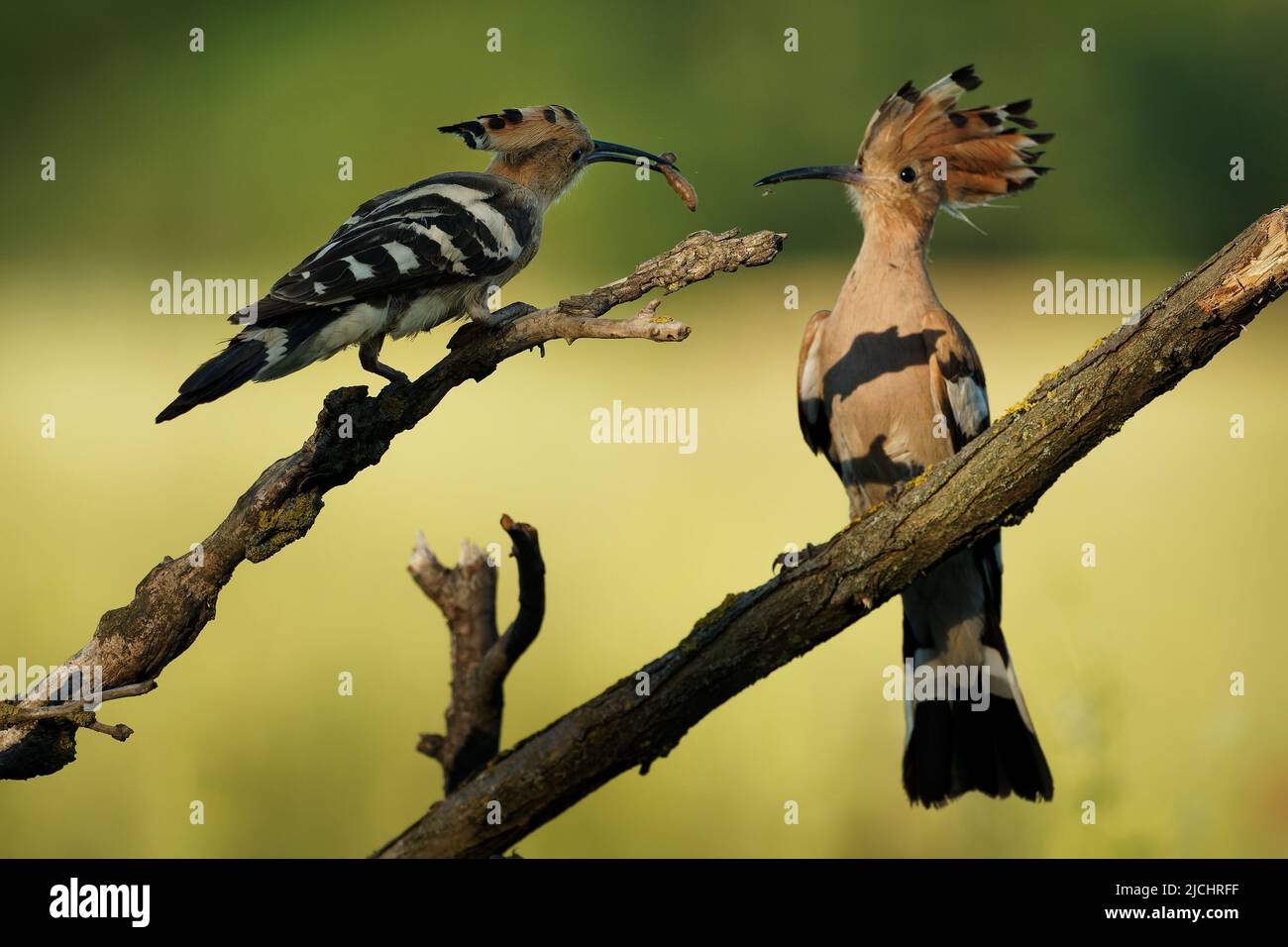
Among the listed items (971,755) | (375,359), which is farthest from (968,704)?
(375,359)

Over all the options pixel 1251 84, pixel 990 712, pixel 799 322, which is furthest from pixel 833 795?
pixel 1251 84

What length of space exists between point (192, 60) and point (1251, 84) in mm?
7129

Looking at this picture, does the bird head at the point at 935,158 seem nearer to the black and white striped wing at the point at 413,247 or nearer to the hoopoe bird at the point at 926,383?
the hoopoe bird at the point at 926,383

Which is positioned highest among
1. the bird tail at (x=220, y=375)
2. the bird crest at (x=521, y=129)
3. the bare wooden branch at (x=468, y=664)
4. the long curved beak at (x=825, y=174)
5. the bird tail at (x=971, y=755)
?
the bird crest at (x=521, y=129)

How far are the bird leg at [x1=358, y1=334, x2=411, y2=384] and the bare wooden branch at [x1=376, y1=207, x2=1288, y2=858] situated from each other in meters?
0.63

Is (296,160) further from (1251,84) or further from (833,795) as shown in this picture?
(1251,84)

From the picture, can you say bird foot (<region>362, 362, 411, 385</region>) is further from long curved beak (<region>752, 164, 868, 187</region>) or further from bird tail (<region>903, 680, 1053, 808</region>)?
bird tail (<region>903, 680, 1053, 808</region>)

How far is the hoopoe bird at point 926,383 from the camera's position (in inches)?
110

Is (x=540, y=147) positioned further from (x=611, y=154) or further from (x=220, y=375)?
(x=220, y=375)

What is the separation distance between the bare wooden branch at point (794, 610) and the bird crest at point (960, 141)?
38.8 inches

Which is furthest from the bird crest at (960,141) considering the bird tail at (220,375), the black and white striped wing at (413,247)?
the bird tail at (220,375)

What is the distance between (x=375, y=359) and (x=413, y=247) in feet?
0.67

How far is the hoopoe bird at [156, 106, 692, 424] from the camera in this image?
210 cm

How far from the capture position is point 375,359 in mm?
2383
